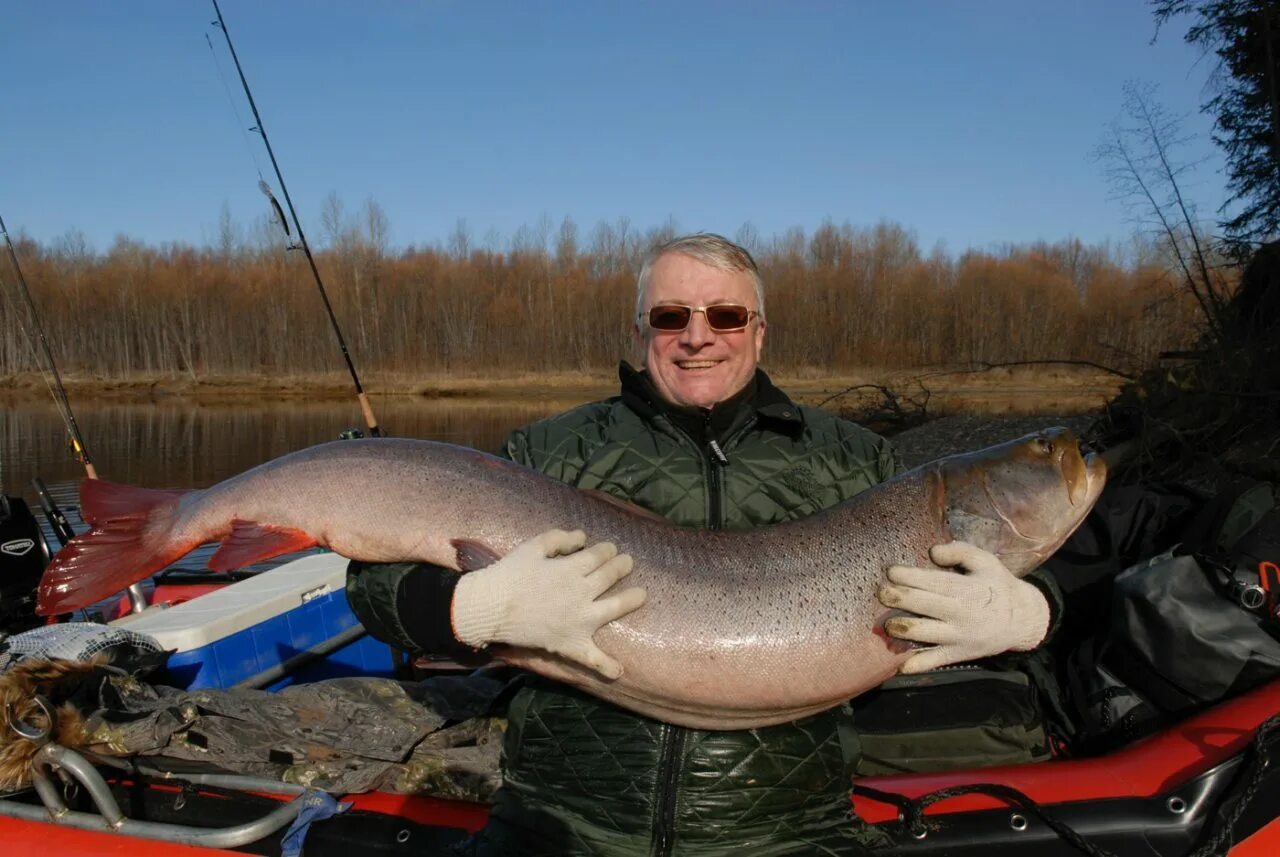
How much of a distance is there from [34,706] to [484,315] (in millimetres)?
43593

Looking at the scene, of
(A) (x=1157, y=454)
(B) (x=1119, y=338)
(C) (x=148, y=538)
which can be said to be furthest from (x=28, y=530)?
(B) (x=1119, y=338)

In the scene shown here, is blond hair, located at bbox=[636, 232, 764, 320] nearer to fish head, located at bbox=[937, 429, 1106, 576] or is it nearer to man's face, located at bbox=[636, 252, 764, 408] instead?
man's face, located at bbox=[636, 252, 764, 408]

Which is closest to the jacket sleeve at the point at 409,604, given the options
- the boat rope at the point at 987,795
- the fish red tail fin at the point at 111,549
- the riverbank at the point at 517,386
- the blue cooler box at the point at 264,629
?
the fish red tail fin at the point at 111,549

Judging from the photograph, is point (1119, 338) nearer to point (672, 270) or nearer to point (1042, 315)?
point (1042, 315)

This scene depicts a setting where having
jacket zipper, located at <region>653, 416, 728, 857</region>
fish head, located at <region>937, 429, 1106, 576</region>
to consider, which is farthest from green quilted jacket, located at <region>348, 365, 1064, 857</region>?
fish head, located at <region>937, 429, 1106, 576</region>

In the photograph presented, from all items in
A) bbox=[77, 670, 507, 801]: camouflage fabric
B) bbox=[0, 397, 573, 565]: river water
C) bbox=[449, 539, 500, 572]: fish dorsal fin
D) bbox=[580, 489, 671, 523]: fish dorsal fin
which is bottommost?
bbox=[0, 397, 573, 565]: river water

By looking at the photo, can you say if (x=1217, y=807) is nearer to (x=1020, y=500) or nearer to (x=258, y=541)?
(x=1020, y=500)

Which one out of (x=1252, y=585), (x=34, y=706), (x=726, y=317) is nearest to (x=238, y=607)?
Result: (x=34, y=706)

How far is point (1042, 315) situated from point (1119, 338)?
13.9ft

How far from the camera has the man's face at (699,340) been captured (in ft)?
8.95

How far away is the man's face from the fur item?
2.09 m

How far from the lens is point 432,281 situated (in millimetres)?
46594

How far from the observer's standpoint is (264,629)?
4.01 meters

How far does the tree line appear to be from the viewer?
139 ft
